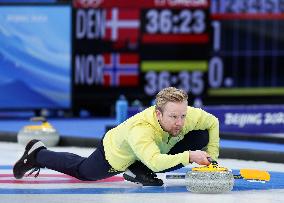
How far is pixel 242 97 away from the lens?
16.3 meters

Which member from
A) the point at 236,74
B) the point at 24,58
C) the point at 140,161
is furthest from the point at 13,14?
the point at 140,161

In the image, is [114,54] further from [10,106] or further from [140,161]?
[140,161]

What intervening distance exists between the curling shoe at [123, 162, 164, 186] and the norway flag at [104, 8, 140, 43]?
7712 millimetres

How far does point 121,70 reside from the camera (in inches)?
624

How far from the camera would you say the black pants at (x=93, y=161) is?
7980 millimetres

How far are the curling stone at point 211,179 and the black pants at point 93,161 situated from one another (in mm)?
244

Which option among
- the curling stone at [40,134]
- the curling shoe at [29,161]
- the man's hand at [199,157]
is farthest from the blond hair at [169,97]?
the curling stone at [40,134]

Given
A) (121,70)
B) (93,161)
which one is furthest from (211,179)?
(121,70)

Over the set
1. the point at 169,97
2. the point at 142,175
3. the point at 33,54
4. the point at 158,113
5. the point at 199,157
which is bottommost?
the point at 33,54

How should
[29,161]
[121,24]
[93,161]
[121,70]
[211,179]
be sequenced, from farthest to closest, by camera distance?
[121,70]
[121,24]
[29,161]
[93,161]
[211,179]

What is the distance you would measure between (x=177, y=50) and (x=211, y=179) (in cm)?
847

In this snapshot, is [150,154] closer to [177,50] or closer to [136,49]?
[136,49]

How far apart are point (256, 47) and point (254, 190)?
8526 mm

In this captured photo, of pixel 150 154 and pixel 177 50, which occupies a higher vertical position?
pixel 150 154
